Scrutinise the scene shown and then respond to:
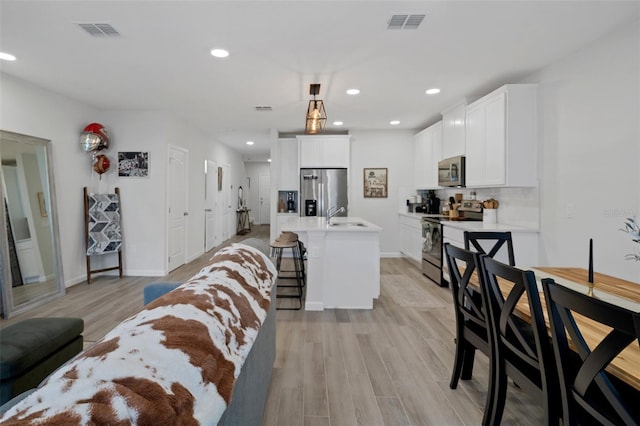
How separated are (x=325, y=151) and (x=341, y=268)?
334 cm

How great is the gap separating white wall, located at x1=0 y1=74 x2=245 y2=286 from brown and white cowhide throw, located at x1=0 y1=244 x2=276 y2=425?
13.8 feet

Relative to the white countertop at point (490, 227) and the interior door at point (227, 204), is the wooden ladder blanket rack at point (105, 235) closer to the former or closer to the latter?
the interior door at point (227, 204)

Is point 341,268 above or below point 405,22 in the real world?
below

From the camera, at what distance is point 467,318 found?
2.07m

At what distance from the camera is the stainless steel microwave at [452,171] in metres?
4.52

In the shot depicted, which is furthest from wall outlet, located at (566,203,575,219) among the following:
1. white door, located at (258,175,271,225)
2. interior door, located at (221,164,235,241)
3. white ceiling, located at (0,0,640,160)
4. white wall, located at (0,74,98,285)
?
white door, located at (258,175,271,225)

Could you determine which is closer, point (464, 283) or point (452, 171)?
point (464, 283)

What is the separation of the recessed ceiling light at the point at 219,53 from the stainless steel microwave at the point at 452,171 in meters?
3.26

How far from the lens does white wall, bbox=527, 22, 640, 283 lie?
8.46 ft

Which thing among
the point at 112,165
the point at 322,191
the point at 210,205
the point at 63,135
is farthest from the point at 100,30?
the point at 210,205

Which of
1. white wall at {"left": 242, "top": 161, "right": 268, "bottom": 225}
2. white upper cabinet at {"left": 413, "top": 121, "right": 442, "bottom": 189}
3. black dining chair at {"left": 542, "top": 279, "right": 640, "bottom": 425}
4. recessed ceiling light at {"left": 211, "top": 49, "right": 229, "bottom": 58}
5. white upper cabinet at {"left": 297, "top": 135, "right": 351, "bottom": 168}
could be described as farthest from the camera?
white wall at {"left": 242, "top": 161, "right": 268, "bottom": 225}

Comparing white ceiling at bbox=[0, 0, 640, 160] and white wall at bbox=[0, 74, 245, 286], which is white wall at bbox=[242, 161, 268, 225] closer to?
white wall at bbox=[0, 74, 245, 286]

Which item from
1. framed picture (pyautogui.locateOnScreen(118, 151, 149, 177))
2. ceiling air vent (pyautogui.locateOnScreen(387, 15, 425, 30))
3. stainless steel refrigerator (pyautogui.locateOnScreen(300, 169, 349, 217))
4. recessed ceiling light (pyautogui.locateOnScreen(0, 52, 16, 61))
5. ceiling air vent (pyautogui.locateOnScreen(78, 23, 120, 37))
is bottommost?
stainless steel refrigerator (pyautogui.locateOnScreen(300, 169, 349, 217))

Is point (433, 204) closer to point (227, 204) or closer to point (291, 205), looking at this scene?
point (291, 205)
